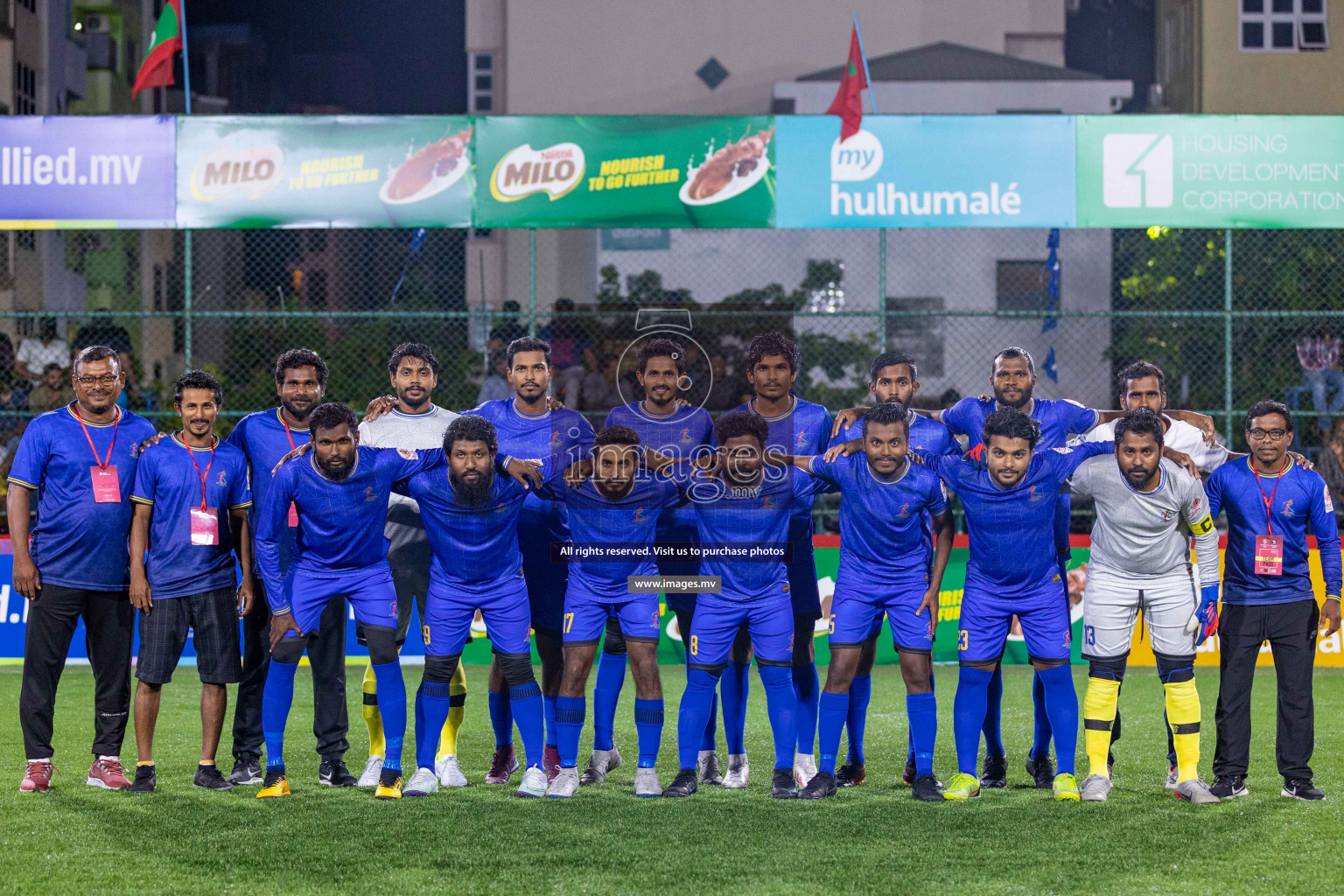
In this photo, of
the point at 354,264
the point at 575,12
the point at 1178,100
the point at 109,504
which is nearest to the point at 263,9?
the point at 575,12

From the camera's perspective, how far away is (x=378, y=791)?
6664 mm

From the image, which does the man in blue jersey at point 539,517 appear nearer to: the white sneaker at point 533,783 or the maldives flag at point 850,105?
the white sneaker at point 533,783

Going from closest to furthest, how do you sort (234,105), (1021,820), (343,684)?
1. (1021,820)
2. (343,684)
3. (234,105)

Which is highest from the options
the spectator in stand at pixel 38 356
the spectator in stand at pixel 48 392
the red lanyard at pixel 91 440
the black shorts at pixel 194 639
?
the spectator in stand at pixel 38 356

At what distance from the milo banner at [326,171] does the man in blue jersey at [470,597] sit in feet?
21.9

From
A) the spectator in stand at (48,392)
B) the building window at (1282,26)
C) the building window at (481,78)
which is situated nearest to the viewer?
Result: the spectator in stand at (48,392)

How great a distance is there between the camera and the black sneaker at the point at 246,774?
23.0 feet

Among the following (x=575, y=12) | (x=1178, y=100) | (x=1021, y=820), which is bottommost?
(x=1021, y=820)

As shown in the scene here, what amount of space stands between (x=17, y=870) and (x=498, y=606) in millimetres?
2301

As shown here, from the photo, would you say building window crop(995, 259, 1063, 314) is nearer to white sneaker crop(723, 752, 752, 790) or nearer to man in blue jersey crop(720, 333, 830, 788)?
man in blue jersey crop(720, 333, 830, 788)

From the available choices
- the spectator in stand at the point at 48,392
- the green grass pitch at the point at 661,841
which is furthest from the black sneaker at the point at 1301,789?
the spectator in stand at the point at 48,392

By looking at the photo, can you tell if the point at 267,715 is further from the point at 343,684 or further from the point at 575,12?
the point at 575,12

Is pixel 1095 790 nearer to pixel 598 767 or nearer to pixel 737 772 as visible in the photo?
pixel 737 772

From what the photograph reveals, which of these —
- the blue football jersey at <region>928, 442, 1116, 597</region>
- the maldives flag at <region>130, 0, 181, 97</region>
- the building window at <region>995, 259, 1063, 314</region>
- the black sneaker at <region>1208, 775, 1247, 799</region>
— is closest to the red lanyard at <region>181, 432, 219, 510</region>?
the blue football jersey at <region>928, 442, 1116, 597</region>
